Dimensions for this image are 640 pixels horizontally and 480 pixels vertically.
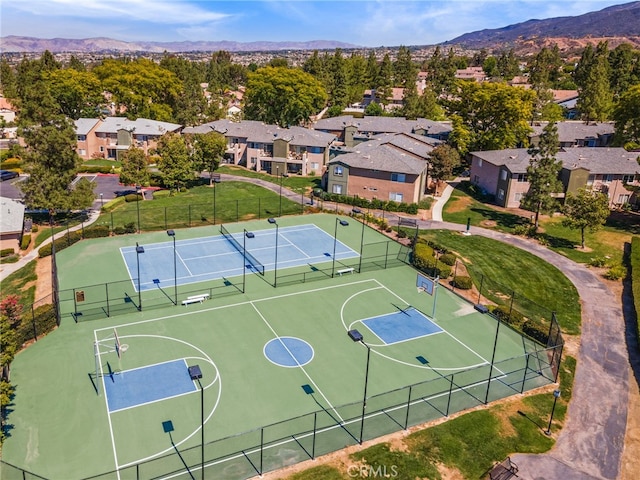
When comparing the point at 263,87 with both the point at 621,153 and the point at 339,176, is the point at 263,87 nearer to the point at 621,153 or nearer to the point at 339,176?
the point at 339,176

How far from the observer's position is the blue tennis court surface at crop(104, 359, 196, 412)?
28.0 metres

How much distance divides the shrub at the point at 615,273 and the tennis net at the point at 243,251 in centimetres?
3181

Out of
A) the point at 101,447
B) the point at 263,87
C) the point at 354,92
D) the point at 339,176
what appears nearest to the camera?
the point at 101,447

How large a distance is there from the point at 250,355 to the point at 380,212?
3627 cm

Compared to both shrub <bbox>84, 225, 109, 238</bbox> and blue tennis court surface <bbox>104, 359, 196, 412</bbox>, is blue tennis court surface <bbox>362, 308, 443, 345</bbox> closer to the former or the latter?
blue tennis court surface <bbox>104, 359, 196, 412</bbox>

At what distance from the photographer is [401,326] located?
36.9 metres

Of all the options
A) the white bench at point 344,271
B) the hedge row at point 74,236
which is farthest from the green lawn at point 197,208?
the white bench at point 344,271

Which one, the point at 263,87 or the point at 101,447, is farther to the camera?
the point at 263,87

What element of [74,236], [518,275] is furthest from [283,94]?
[518,275]

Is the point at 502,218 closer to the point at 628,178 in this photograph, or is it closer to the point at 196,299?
the point at 628,178

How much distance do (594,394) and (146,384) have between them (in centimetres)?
2687

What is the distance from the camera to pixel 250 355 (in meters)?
32.5

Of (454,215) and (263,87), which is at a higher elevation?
(263,87)

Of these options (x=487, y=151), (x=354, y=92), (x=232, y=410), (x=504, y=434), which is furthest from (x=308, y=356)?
(x=354, y=92)
